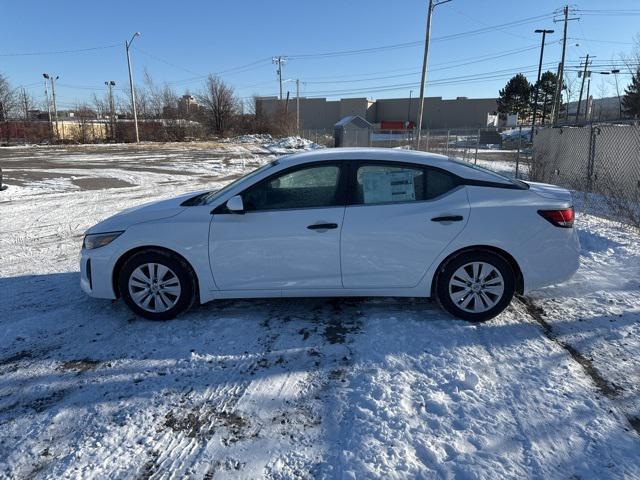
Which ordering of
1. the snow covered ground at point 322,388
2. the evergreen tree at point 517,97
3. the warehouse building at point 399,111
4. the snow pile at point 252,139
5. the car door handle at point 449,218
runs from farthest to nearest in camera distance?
the warehouse building at point 399,111 → the evergreen tree at point 517,97 → the snow pile at point 252,139 → the car door handle at point 449,218 → the snow covered ground at point 322,388

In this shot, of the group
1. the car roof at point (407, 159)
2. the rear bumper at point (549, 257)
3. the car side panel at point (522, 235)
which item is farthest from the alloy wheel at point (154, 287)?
the rear bumper at point (549, 257)

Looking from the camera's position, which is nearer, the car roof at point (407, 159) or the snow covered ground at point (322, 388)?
the snow covered ground at point (322, 388)

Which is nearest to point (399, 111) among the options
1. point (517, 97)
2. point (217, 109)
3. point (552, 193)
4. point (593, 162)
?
point (517, 97)

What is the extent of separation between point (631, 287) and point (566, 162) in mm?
11452

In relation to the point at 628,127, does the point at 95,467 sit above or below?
below

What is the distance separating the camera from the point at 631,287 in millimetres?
5023

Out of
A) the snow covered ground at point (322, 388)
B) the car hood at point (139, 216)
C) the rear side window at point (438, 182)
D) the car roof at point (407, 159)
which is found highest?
the car roof at point (407, 159)

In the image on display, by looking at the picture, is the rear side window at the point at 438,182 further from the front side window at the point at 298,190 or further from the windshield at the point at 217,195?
the windshield at the point at 217,195

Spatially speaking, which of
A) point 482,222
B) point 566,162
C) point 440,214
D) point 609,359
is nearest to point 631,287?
point 609,359

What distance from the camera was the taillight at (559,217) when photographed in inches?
162

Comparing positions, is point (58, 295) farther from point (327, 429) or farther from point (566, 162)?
point (566, 162)

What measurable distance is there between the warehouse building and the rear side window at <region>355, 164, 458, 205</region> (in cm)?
9252

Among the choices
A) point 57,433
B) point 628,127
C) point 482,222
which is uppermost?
point 628,127

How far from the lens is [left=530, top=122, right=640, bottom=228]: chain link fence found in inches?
440
